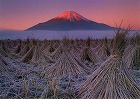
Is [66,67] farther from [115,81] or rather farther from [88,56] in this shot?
[88,56]

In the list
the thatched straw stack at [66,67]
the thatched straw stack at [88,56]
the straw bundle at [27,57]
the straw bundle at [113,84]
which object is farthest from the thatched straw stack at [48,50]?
the straw bundle at [113,84]

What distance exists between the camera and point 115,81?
563 centimetres

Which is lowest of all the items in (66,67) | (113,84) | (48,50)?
(48,50)

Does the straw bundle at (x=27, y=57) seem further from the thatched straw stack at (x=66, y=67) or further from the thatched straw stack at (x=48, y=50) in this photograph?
the thatched straw stack at (x=66, y=67)

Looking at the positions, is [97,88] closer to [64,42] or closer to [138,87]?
[138,87]

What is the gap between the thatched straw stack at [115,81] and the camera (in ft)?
18.3

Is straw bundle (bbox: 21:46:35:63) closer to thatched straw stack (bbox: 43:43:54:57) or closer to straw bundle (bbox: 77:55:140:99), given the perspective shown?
thatched straw stack (bbox: 43:43:54:57)

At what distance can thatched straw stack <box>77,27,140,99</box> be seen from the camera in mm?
5570

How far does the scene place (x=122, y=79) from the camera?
18.6ft

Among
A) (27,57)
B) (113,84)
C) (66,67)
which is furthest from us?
(27,57)

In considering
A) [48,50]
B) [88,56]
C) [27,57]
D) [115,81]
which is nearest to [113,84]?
[115,81]

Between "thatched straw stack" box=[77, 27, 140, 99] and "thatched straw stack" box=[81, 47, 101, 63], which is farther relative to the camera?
"thatched straw stack" box=[81, 47, 101, 63]

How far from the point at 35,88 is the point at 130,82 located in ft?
7.47

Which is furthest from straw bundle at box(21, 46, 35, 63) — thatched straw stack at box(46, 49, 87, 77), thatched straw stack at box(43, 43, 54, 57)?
thatched straw stack at box(46, 49, 87, 77)
